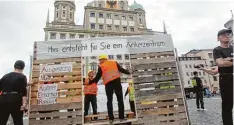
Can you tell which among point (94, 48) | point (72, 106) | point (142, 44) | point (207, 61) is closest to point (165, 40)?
point (142, 44)

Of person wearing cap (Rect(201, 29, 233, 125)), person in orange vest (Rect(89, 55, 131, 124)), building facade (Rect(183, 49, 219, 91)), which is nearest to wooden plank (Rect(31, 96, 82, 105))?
person in orange vest (Rect(89, 55, 131, 124))

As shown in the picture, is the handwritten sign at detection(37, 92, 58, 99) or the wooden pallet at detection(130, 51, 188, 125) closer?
the wooden pallet at detection(130, 51, 188, 125)

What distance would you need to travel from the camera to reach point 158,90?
20.2 feet

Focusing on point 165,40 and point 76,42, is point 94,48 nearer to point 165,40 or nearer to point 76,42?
point 76,42

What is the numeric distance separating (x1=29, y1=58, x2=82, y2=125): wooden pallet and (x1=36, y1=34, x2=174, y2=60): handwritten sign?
25cm

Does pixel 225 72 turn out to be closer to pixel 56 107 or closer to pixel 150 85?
pixel 150 85

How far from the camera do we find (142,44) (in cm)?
666

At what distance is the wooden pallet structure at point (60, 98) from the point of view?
19.4ft

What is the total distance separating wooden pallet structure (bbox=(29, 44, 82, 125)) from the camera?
5.90m

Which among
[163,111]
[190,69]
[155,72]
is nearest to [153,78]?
[155,72]

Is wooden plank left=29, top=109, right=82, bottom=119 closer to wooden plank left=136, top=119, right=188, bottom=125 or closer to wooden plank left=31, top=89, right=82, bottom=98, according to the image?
wooden plank left=31, top=89, right=82, bottom=98

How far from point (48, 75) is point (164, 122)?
3.73 m

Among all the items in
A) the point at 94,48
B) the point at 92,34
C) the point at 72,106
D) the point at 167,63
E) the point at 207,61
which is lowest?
the point at 72,106

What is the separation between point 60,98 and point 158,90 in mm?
2928
